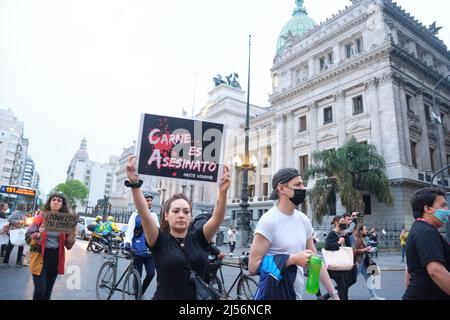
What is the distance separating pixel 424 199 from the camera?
9.44 ft

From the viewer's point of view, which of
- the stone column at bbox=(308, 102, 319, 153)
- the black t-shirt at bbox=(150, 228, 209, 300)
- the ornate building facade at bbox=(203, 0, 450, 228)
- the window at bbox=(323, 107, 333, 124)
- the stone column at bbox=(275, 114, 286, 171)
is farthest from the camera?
the stone column at bbox=(275, 114, 286, 171)

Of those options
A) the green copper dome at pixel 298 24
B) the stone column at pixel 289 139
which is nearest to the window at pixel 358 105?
the stone column at pixel 289 139

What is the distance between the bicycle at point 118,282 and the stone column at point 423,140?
2678cm

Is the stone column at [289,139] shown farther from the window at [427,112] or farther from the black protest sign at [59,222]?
the black protest sign at [59,222]

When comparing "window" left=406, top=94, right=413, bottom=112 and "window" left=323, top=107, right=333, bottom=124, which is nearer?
"window" left=406, top=94, right=413, bottom=112

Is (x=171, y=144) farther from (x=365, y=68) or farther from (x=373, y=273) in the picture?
(x=365, y=68)

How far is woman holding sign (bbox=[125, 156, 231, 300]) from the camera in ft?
7.43

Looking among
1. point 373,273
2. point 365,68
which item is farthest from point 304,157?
point 373,273

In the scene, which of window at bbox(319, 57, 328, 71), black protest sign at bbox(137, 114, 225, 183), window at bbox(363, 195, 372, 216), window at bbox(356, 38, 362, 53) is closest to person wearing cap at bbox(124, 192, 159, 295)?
black protest sign at bbox(137, 114, 225, 183)

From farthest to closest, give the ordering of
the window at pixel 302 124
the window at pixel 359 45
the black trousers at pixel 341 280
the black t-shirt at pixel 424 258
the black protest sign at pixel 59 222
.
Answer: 1. the window at pixel 302 124
2. the window at pixel 359 45
3. the black trousers at pixel 341 280
4. the black protest sign at pixel 59 222
5. the black t-shirt at pixel 424 258

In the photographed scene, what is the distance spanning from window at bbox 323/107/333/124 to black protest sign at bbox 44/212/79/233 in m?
27.4

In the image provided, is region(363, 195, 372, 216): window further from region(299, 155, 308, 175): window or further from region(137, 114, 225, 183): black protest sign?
region(137, 114, 225, 183): black protest sign

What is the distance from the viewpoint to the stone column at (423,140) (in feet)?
83.4

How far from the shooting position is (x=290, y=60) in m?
34.0
